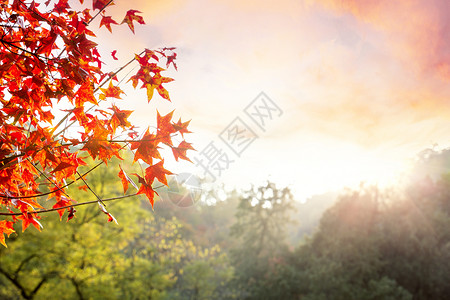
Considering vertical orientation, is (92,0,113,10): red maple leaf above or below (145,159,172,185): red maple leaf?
above

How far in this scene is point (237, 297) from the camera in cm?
1345

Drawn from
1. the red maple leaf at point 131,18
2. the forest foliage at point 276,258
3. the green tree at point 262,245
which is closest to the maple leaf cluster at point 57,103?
the red maple leaf at point 131,18

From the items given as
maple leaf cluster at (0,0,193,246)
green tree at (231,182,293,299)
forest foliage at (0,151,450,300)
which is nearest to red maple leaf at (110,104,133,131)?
maple leaf cluster at (0,0,193,246)

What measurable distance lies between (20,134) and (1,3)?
1.82 ft

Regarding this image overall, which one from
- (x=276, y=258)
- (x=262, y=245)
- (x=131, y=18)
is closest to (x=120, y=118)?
(x=131, y=18)

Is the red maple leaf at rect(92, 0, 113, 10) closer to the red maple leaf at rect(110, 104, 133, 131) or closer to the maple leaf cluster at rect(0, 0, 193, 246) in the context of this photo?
the maple leaf cluster at rect(0, 0, 193, 246)

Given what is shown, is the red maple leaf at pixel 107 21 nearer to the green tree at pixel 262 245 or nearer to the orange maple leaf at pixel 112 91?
the orange maple leaf at pixel 112 91

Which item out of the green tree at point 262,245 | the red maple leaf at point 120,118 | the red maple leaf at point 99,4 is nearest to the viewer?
the red maple leaf at point 120,118

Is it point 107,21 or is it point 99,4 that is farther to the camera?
point 107,21

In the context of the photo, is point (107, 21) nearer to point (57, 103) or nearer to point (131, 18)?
point (131, 18)

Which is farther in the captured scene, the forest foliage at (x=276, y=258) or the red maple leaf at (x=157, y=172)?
the forest foliage at (x=276, y=258)

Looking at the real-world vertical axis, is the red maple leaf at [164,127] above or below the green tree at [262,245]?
above

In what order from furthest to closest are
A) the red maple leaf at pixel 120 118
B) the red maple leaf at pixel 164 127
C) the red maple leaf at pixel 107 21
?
the red maple leaf at pixel 107 21, the red maple leaf at pixel 120 118, the red maple leaf at pixel 164 127

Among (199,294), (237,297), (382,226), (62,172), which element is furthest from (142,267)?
(382,226)
